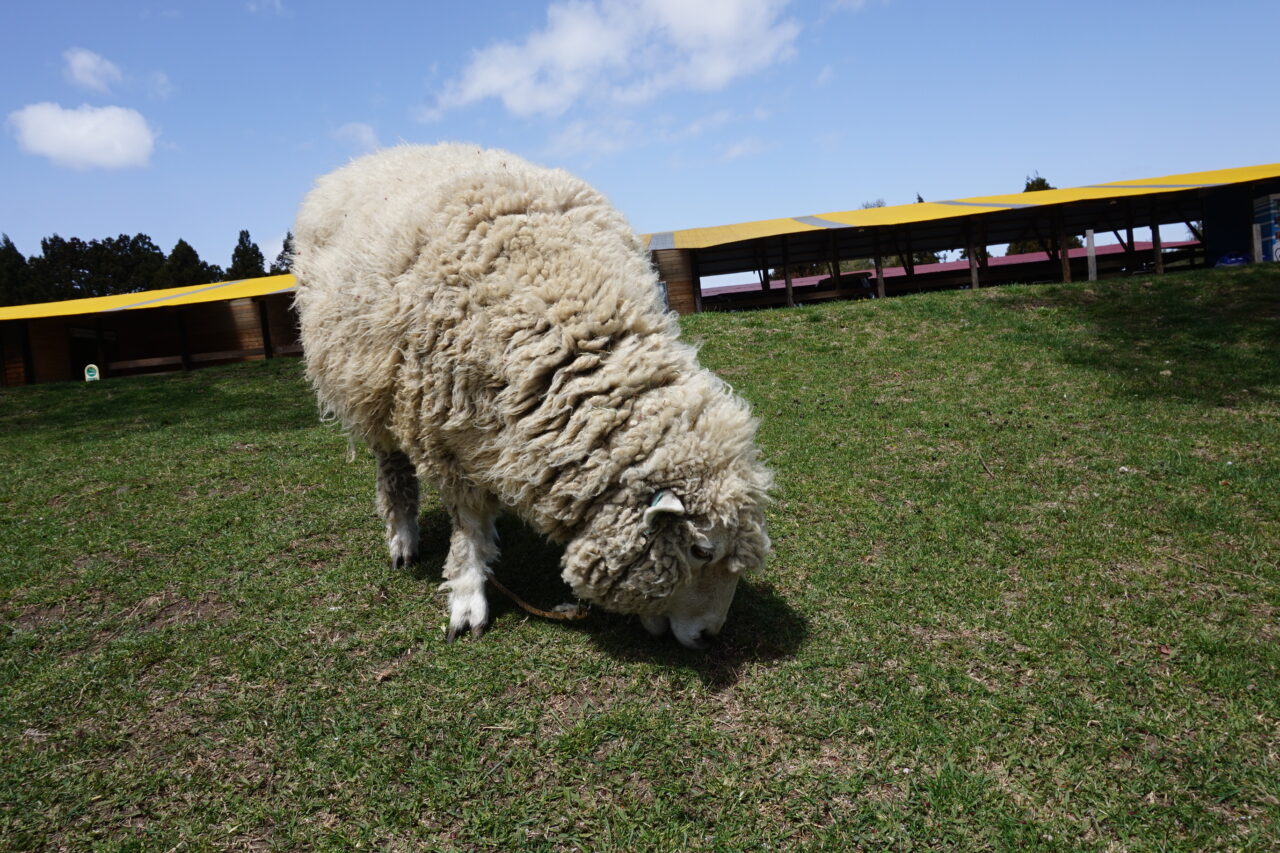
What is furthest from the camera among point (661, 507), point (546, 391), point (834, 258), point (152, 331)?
point (834, 258)

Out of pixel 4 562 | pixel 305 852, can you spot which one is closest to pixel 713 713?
pixel 305 852

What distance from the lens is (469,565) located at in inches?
149

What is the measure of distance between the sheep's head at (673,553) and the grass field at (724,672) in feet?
1.01

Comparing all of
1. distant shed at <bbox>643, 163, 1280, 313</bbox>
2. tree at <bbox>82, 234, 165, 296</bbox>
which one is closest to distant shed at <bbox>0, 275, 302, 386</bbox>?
distant shed at <bbox>643, 163, 1280, 313</bbox>

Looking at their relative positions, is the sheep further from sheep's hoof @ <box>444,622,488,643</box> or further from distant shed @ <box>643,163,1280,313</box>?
distant shed @ <box>643,163,1280,313</box>

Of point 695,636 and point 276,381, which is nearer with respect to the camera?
point 695,636

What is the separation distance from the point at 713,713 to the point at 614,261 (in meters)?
2.23

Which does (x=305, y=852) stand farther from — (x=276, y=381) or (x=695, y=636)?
(x=276, y=381)

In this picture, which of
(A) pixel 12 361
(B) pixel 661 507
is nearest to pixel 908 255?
(B) pixel 661 507

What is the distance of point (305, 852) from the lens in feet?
8.03

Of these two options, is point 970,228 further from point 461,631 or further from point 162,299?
point 162,299

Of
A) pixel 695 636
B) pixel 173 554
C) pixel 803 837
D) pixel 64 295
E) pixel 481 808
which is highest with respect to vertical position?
pixel 64 295

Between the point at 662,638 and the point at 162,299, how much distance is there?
18.3 meters

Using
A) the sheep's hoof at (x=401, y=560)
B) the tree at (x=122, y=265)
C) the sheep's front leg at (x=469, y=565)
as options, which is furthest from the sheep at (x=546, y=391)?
the tree at (x=122, y=265)
